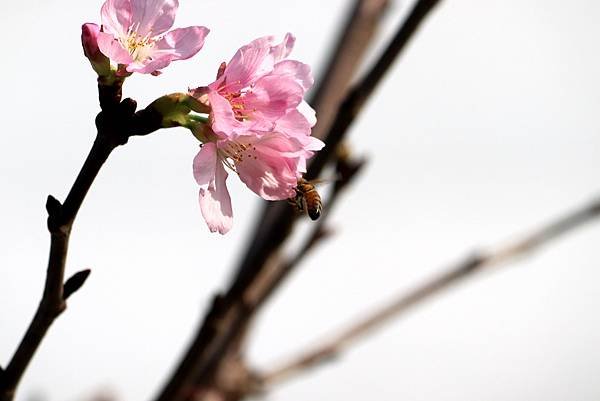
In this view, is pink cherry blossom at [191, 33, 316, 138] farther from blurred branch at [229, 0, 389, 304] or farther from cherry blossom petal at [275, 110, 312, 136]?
blurred branch at [229, 0, 389, 304]

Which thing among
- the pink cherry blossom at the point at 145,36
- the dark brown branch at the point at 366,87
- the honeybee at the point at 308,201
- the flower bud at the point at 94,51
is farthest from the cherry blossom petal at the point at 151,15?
the dark brown branch at the point at 366,87

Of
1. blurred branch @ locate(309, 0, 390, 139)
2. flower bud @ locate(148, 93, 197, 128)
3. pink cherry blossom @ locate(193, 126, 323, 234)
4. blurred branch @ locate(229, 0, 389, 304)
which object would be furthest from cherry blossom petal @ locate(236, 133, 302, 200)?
blurred branch @ locate(309, 0, 390, 139)

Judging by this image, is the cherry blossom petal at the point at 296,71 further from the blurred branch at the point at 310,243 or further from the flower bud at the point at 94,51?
the blurred branch at the point at 310,243

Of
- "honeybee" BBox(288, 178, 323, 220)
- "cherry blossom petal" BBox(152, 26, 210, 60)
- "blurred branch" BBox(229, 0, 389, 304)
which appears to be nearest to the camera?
"cherry blossom petal" BBox(152, 26, 210, 60)

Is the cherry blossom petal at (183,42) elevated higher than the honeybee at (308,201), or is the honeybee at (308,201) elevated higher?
the cherry blossom petal at (183,42)

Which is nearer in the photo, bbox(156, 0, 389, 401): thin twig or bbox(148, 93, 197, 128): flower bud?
bbox(148, 93, 197, 128): flower bud

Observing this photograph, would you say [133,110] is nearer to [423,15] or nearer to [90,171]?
[90,171]

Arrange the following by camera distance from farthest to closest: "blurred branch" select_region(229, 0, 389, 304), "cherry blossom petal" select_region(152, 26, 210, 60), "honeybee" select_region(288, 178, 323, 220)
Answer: "blurred branch" select_region(229, 0, 389, 304)
"honeybee" select_region(288, 178, 323, 220)
"cherry blossom petal" select_region(152, 26, 210, 60)
